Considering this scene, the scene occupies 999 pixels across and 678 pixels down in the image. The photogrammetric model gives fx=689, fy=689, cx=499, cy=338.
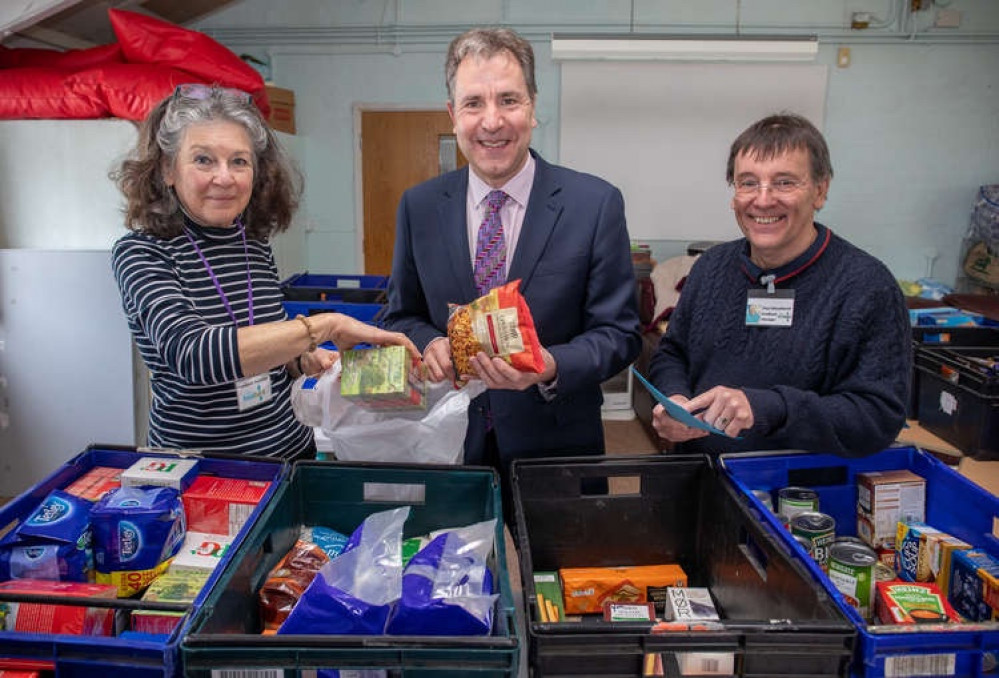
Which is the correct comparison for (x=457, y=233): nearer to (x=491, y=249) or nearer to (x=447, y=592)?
(x=491, y=249)

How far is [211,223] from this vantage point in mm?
1519

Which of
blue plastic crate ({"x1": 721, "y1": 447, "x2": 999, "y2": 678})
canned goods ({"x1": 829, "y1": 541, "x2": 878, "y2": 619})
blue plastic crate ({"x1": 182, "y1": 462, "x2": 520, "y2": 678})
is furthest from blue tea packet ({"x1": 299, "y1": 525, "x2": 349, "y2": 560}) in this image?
canned goods ({"x1": 829, "y1": 541, "x2": 878, "y2": 619})

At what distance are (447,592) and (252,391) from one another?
2.53 ft

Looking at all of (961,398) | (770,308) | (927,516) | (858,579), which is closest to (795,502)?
(858,579)

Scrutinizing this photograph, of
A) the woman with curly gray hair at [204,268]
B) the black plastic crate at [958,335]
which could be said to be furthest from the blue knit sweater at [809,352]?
the black plastic crate at [958,335]

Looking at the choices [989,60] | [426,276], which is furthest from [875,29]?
[426,276]

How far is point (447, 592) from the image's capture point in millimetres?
924

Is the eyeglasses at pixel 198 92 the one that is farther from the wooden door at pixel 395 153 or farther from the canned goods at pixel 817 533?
the wooden door at pixel 395 153

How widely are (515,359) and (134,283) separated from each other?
2.56 ft

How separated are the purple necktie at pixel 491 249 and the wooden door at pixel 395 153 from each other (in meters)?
3.99

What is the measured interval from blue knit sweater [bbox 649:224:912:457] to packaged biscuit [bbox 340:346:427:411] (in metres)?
0.56

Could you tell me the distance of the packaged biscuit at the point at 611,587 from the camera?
1232 millimetres

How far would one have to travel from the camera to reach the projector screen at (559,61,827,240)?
5.27 m

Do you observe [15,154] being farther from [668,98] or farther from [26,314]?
[668,98]
